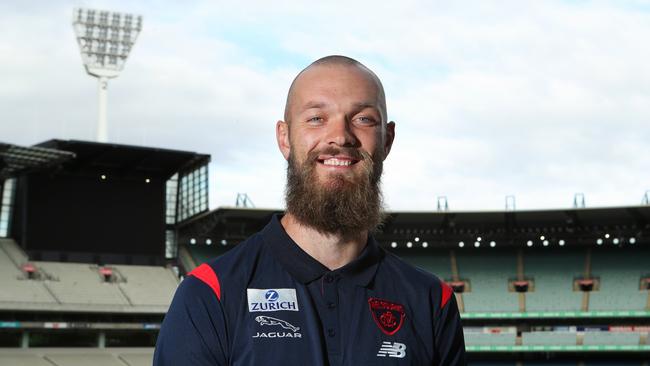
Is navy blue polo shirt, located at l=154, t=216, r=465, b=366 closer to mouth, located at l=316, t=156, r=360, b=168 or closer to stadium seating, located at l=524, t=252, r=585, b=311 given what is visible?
mouth, located at l=316, t=156, r=360, b=168

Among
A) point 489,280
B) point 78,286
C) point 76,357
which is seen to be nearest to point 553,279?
point 489,280

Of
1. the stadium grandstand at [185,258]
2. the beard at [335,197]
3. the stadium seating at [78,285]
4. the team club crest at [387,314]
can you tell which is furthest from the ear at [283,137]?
the stadium seating at [78,285]

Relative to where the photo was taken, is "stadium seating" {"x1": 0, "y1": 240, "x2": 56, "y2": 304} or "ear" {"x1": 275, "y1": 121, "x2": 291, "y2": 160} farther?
"stadium seating" {"x1": 0, "y1": 240, "x2": 56, "y2": 304}

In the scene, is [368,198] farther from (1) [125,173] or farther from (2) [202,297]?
(1) [125,173]

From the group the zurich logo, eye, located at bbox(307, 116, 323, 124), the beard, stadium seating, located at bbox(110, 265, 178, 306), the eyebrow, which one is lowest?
stadium seating, located at bbox(110, 265, 178, 306)

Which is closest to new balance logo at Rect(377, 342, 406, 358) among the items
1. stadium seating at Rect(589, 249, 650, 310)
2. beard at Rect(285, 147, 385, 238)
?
beard at Rect(285, 147, 385, 238)

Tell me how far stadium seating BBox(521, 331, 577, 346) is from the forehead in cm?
4660

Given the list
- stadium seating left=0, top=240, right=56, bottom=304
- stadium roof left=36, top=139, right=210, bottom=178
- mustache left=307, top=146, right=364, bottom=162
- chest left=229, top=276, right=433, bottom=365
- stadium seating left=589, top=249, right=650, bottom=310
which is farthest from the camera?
stadium roof left=36, top=139, right=210, bottom=178

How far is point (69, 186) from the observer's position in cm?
4997

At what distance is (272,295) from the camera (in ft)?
9.79

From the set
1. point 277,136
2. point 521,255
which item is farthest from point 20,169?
point 277,136

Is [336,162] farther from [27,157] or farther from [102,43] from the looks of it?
[102,43]

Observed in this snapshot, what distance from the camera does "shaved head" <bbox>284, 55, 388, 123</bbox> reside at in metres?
3.15

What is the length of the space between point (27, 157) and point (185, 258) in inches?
423
